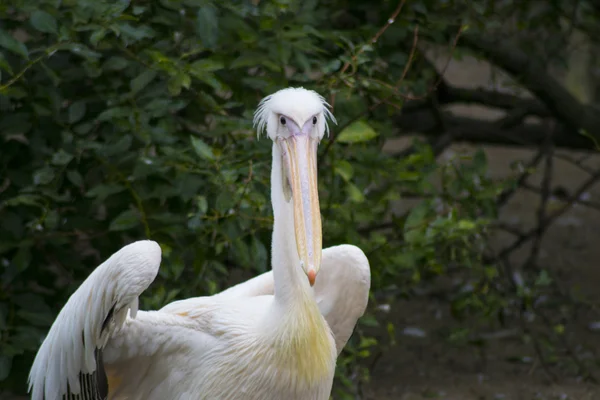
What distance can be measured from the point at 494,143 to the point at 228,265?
6.43ft

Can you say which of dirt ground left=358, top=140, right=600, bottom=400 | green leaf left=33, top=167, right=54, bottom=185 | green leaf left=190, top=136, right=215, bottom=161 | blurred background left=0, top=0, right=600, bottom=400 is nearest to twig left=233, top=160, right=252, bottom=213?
blurred background left=0, top=0, right=600, bottom=400

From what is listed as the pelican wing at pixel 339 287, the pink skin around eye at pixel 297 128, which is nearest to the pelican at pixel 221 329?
the pink skin around eye at pixel 297 128

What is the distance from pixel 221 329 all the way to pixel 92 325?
0.39 meters

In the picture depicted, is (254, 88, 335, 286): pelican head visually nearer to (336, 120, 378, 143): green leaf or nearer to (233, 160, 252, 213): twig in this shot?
(233, 160, 252, 213): twig

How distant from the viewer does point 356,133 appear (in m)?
3.64

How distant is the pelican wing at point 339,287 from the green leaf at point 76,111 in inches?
35.7

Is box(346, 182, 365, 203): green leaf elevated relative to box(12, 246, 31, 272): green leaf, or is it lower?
elevated

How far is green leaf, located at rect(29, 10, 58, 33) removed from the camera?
3.31 meters

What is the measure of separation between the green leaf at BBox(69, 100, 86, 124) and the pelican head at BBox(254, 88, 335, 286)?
41.2 inches

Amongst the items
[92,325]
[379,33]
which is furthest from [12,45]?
[379,33]

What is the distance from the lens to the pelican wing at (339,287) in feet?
10.2

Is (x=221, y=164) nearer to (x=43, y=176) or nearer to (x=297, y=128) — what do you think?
(x=43, y=176)

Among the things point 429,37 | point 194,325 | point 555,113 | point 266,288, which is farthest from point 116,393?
point 555,113

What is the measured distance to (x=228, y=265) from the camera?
4129mm
